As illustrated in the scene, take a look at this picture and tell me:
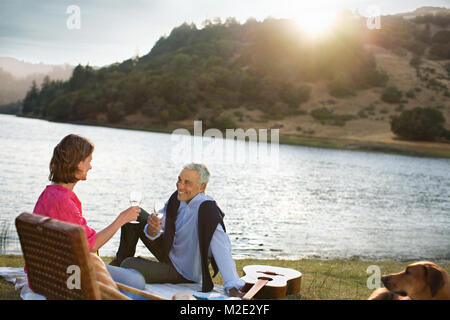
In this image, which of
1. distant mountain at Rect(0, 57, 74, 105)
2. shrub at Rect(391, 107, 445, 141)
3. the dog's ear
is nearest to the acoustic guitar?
the dog's ear

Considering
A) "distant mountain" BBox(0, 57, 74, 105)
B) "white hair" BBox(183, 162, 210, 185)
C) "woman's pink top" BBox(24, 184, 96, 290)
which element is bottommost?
"woman's pink top" BBox(24, 184, 96, 290)

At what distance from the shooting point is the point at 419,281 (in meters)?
3.76

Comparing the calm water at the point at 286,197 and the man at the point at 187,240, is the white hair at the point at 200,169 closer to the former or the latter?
the man at the point at 187,240

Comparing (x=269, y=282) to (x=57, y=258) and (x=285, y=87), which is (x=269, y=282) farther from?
(x=285, y=87)

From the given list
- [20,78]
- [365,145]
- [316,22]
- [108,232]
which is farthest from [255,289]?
[20,78]

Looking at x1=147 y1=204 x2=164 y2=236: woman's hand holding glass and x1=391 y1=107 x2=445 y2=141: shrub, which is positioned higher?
x1=391 y1=107 x2=445 y2=141: shrub

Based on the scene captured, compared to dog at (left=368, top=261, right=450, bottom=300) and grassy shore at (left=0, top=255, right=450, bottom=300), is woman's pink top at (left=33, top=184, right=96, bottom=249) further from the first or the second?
dog at (left=368, top=261, right=450, bottom=300)

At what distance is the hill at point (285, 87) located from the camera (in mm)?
71688

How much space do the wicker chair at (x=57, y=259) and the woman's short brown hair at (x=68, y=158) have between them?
0.54m

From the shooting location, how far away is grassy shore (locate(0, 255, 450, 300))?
22.4ft

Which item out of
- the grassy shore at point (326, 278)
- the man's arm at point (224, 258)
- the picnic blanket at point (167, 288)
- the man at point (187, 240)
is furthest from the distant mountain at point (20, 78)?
the man's arm at point (224, 258)

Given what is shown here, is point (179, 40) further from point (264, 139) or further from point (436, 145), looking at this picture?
point (436, 145)

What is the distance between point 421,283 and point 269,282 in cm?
258
